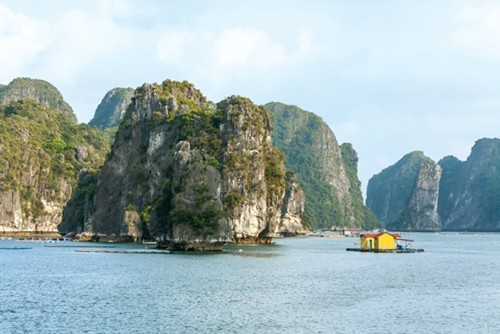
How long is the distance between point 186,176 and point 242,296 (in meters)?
62.6

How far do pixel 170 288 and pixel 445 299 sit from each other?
1029 inches

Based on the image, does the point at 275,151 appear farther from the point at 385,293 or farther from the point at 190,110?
the point at 385,293

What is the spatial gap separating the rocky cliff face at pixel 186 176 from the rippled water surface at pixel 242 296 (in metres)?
18.7

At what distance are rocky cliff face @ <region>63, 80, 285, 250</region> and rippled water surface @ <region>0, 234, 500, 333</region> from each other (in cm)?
1872

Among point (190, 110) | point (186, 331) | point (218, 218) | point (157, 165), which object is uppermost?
point (190, 110)

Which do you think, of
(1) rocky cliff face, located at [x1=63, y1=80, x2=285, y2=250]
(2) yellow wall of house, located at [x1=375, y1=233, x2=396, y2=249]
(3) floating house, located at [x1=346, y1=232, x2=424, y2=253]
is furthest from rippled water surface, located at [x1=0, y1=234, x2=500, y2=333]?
(2) yellow wall of house, located at [x1=375, y1=233, x2=396, y2=249]

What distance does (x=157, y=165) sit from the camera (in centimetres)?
16812

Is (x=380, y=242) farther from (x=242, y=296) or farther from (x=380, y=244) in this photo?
(x=242, y=296)

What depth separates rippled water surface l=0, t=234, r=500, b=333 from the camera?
49531 mm

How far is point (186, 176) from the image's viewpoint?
125 metres

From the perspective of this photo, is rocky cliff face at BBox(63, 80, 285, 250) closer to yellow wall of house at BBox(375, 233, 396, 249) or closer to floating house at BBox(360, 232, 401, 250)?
floating house at BBox(360, 232, 401, 250)

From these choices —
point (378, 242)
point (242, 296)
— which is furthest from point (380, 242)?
point (242, 296)

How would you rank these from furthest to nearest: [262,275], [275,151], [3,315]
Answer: [275,151]
[262,275]
[3,315]

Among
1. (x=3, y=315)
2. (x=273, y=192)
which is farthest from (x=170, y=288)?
(x=273, y=192)
